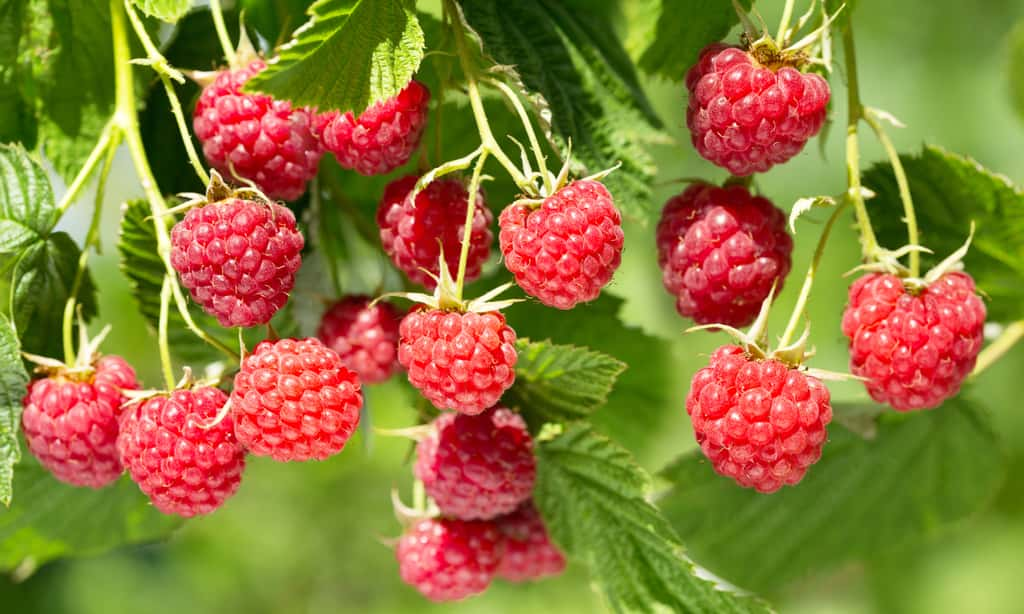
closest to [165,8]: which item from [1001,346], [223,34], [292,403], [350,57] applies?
[223,34]

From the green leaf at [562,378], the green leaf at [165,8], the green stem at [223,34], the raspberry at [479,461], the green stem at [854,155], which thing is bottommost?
the raspberry at [479,461]

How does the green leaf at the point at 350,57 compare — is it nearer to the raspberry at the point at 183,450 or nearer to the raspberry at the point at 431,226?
the raspberry at the point at 431,226

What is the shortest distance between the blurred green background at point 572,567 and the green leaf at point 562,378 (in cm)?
158

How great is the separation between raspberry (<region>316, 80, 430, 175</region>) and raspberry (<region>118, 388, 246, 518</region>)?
0.23 m

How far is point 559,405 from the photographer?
1093 mm

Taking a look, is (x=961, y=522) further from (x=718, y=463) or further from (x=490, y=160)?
(x=490, y=160)

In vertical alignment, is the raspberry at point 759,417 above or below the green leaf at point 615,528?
above

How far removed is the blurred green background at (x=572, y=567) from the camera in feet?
9.68

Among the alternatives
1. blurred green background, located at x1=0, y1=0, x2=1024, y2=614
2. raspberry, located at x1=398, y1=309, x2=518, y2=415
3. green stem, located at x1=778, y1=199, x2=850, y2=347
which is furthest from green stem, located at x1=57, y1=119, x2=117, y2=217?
blurred green background, located at x1=0, y1=0, x2=1024, y2=614

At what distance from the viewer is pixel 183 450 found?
956 mm

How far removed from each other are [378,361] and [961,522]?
2.70 feet

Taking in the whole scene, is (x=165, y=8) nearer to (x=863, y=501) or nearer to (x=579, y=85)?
(x=579, y=85)

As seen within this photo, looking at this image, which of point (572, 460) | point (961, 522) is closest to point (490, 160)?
point (572, 460)

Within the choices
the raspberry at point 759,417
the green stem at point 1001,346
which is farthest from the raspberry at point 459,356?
the green stem at point 1001,346
